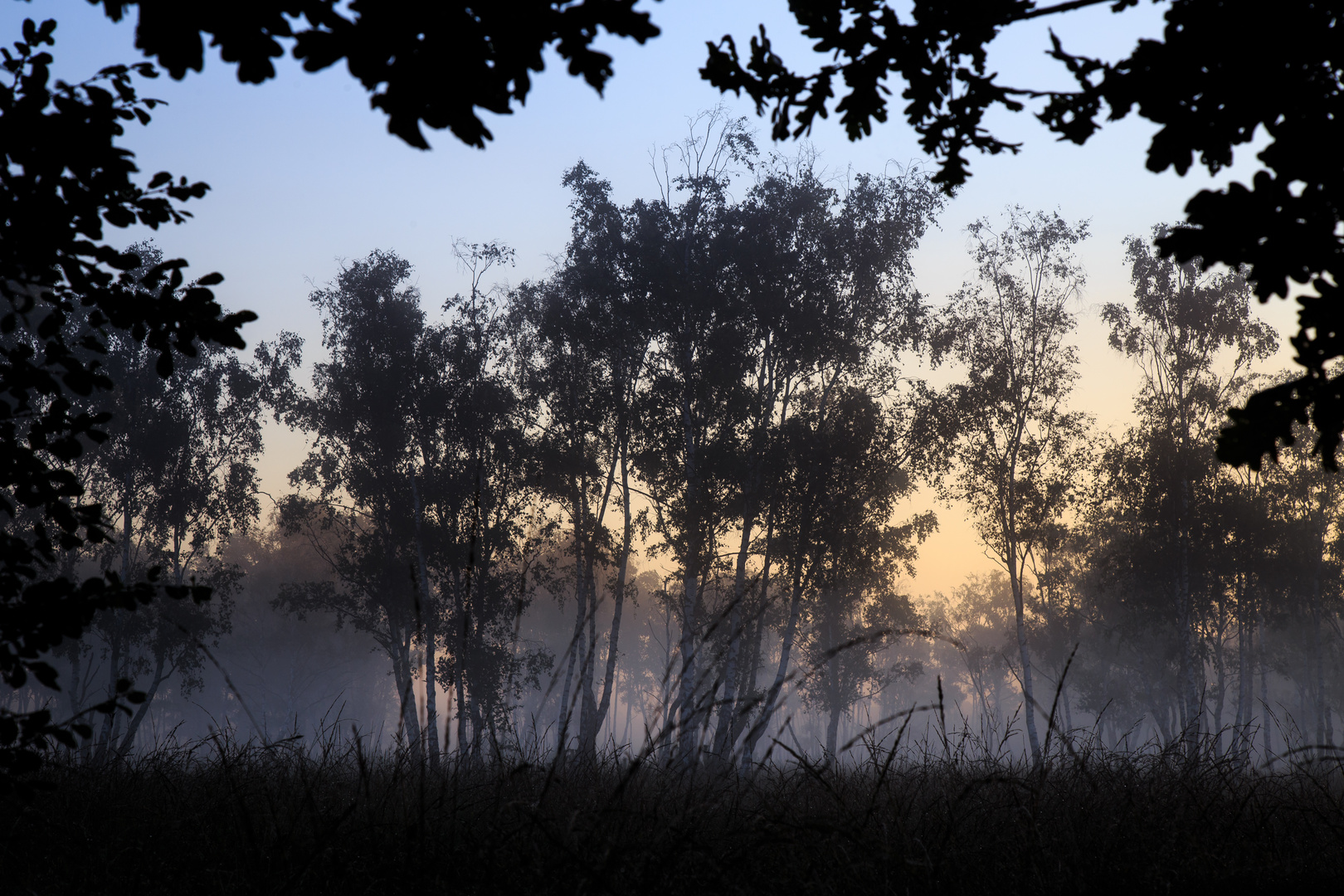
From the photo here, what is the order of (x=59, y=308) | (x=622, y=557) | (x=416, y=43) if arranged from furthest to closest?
1. (x=622, y=557)
2. (x=59, y=308)
3. (x=416, y=43)

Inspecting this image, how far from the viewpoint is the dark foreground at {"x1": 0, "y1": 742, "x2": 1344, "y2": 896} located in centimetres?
254

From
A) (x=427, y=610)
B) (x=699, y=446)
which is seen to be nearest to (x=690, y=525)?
(x=699, y=446)

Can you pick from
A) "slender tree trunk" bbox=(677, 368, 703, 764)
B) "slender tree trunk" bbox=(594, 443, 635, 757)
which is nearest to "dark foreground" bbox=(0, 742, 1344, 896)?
"slender tree trunk" bbox=(677, 368, 703, 764)

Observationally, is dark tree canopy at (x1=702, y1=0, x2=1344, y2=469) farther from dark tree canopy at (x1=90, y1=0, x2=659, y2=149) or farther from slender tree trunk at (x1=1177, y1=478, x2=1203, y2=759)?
slender tree trunk at (x1=1177, y1=478, x2=1203, y2=759)

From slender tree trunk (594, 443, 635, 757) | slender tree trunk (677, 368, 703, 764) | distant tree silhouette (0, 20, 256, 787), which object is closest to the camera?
distant tree silhouette (0, 20, 256, 787)

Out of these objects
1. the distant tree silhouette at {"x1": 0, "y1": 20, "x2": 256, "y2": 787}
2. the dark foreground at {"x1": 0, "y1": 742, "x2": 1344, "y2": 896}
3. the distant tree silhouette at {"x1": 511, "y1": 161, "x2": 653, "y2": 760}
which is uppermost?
the distant tree silhouette at {"x1": 511, "y1": 161, "x2": 653, "y2": 760}

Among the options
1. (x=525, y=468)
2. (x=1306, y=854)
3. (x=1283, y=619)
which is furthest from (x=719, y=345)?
(x=1283, y=619)

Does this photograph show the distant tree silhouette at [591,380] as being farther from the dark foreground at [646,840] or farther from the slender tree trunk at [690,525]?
the dark foreground at [646,840]

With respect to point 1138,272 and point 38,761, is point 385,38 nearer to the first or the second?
point 38,761

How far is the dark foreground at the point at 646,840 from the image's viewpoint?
2535 mm

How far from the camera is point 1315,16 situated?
77.2 inches

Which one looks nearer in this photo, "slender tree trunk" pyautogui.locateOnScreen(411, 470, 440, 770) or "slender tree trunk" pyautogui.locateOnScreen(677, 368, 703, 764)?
"slender tree trunk" pyautogui.locateOnScreen(677, 368, 703, 764)

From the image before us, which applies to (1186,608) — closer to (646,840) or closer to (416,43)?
(646,840)

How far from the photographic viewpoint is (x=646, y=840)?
2643mm
